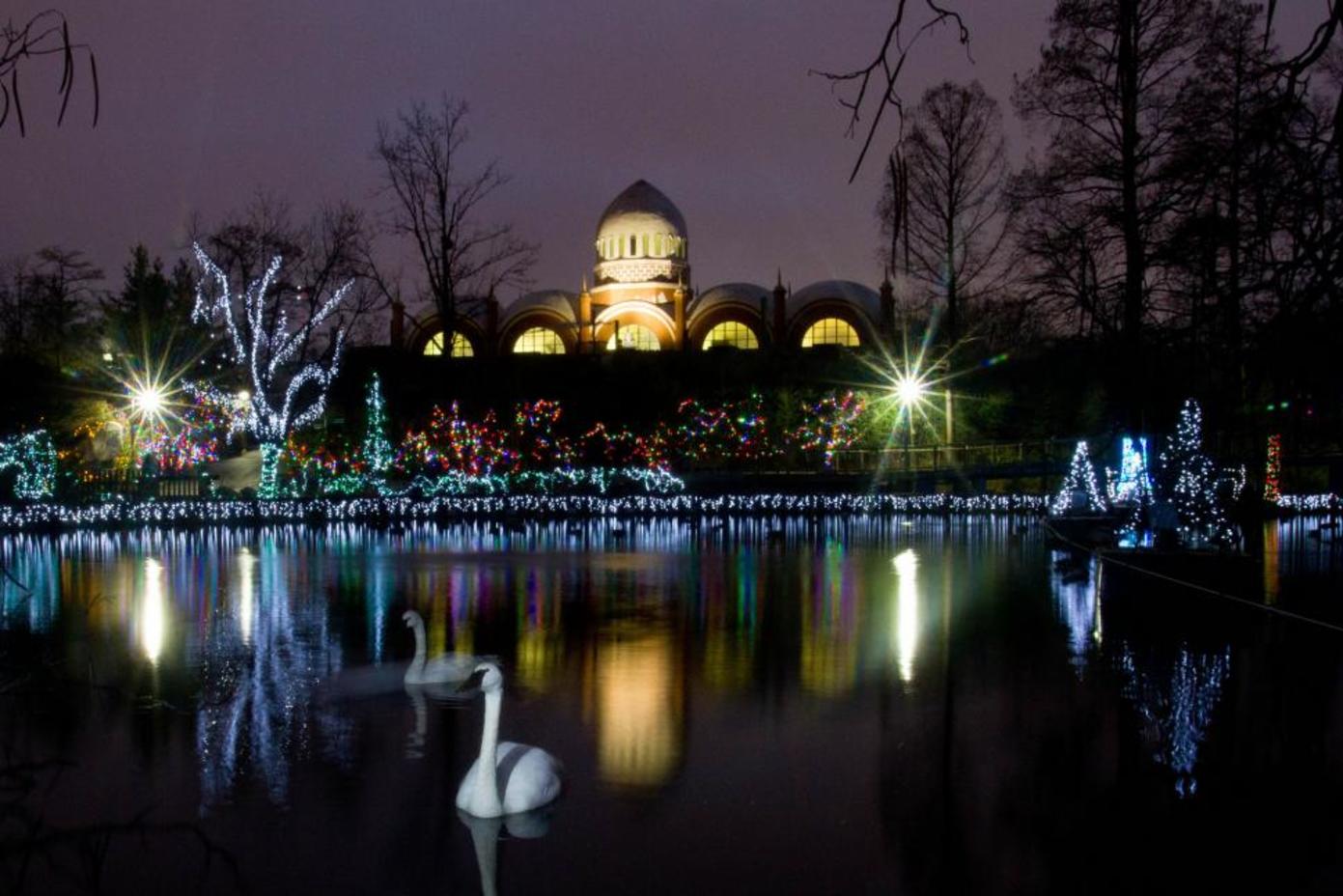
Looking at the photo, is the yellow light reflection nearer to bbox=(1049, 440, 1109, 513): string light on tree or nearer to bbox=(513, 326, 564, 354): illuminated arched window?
bbox=(1049, 440, 1109, 513): string light on tree

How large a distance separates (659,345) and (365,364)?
25637mm

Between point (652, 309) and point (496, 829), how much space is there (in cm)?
7663

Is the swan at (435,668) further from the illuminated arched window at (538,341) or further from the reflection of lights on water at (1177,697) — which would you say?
the illuminated arched window at (538,341)

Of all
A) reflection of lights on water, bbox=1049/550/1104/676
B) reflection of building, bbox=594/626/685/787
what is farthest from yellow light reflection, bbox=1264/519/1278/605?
reflection of building, bbox=594/626/685/787

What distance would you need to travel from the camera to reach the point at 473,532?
1243 inches

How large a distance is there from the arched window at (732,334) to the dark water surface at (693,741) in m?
65.1

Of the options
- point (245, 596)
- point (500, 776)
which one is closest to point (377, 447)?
point (245, 596)

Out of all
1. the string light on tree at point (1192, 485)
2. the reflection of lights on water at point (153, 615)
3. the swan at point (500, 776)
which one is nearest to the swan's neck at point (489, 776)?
the swan at point (500, 776)

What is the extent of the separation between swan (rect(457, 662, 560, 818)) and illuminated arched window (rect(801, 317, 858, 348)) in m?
74.6

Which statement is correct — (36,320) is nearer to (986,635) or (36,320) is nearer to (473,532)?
(473,532)

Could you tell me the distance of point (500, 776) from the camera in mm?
7547

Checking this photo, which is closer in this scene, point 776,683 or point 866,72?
point 866,72

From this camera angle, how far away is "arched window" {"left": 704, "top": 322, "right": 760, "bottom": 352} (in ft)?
272

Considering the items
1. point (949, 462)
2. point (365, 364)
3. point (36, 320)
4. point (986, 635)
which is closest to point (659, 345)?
point (365, 364)
